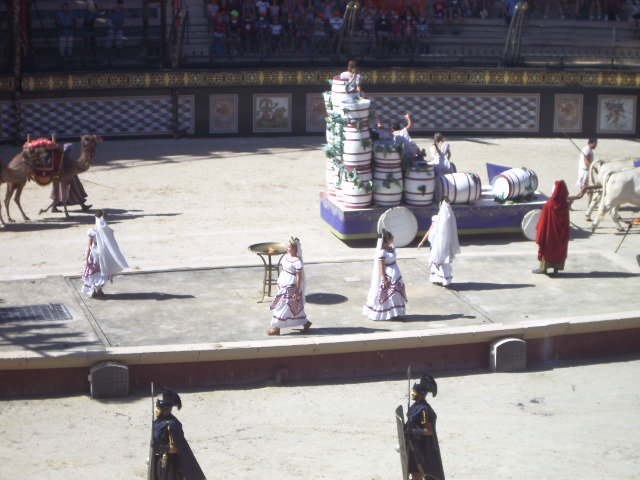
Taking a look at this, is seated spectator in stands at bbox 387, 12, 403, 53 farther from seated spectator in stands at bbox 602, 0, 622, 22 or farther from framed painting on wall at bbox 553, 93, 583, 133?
seated spectator in stands at bbox 602, 0, 622, 22

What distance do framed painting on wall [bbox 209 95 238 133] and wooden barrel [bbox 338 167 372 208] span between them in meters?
10.4

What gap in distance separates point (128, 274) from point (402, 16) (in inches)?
648

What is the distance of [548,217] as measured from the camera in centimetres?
1784

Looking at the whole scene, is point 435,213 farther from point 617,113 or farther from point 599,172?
point 617,113

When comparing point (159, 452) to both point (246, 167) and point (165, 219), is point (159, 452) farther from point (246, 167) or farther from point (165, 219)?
point (246, 167)

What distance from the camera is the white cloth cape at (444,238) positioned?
17031 mm

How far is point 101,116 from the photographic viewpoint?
1138 inches

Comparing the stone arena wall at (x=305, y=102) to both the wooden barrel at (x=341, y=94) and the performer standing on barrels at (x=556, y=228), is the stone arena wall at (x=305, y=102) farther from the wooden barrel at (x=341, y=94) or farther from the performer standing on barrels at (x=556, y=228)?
the performer standing on barrels at (x=556, y=228)

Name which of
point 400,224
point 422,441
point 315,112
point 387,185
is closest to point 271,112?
point 315,112

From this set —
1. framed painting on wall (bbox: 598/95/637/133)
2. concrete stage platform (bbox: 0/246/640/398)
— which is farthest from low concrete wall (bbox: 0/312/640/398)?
framed painting on wall (bbox: 598/95/637/133)

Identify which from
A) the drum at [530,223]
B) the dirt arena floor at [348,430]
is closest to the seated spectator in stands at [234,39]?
the drum at [530,223]

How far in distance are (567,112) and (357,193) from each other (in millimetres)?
12820

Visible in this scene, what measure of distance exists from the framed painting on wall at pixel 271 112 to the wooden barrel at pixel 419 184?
10.6 m

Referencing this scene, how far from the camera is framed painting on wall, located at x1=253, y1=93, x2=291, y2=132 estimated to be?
30.1 metres
